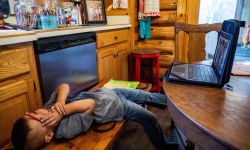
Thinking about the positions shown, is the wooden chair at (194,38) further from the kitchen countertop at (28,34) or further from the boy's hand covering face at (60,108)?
the boy's hand covering face at (60,108)

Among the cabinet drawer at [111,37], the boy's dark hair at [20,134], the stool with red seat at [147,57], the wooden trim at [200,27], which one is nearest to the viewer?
the boy's dark hair at [20,134]

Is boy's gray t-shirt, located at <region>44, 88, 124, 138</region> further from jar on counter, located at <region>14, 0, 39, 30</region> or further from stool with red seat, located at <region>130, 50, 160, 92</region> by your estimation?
stool with red seat, located at <region>130, 50, 160, 92</region>

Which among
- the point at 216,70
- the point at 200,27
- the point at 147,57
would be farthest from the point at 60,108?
the point at 147,57

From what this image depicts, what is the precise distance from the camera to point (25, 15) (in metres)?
1.48

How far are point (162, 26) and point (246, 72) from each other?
1.85m

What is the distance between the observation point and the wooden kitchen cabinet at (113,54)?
2103mm

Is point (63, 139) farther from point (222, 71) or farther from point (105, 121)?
point (222, 71)

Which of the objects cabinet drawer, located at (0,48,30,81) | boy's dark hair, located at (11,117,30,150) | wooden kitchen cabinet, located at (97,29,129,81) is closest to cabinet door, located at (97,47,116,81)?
wooden kitchen cabinet, located at (97,29,129,81)

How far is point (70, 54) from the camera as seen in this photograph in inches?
64.9

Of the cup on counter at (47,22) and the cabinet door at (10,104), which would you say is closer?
the cabinet door at (10,104)

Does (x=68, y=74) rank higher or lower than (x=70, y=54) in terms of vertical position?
lower

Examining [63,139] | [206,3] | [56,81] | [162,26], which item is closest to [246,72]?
[63,139]

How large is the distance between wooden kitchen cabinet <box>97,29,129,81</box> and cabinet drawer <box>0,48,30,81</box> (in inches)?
35.3

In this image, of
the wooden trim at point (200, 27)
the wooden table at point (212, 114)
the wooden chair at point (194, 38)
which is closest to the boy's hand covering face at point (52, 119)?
the wooden table at point (212, 114)
